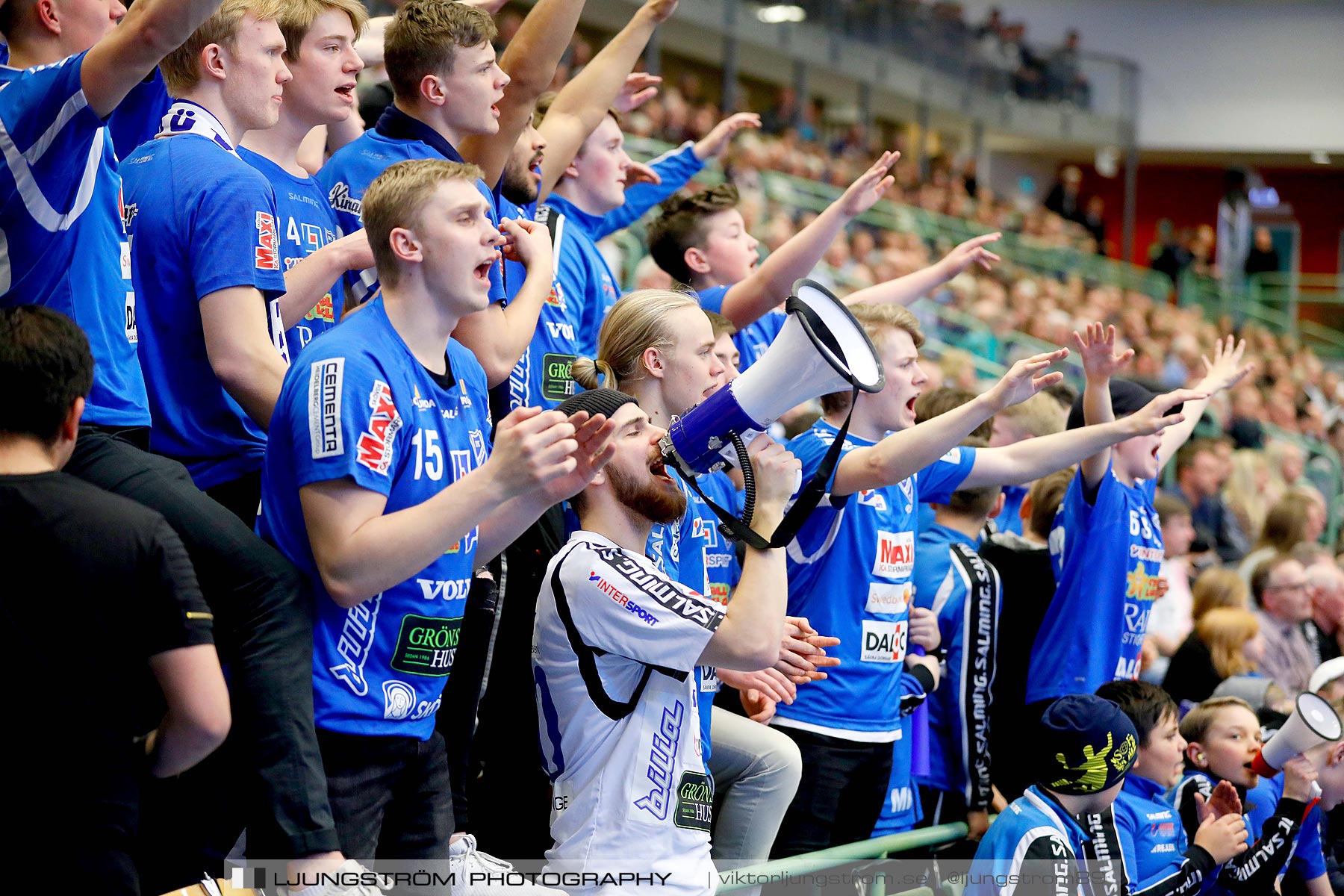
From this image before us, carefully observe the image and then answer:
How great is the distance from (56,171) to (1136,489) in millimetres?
3578

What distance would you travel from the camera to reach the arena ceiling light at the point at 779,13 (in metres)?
20.8

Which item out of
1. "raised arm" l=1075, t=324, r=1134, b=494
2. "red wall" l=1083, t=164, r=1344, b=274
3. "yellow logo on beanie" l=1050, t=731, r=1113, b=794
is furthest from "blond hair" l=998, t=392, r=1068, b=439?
"red wall" l=1083, t=164, r=1344, b=274

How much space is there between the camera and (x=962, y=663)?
449 cm

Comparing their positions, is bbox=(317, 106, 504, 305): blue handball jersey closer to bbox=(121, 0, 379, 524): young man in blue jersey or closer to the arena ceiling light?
bbox=(121, 0, 379, 524): young man in blue jersey

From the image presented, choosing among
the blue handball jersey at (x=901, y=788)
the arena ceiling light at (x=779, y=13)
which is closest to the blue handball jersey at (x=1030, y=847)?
the blue handball jersey at (x=901, y=788)

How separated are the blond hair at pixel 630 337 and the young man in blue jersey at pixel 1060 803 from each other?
1.63m

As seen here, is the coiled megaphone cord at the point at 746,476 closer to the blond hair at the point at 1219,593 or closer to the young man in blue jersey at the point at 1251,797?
the young man in blue jersey at the point at 1251,797

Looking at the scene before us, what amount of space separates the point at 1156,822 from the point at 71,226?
3.36 m

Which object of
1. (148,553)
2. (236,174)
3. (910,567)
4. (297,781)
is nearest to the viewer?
(148,553)

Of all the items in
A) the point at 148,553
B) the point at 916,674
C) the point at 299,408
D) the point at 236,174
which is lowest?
the point at 916,674

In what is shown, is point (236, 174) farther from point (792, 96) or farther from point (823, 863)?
point (792, 96)

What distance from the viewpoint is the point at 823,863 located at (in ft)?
11.7

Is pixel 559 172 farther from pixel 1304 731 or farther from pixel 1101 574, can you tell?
pixel 1304 731

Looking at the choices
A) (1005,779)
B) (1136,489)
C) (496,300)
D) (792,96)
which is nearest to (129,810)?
(496,300)
